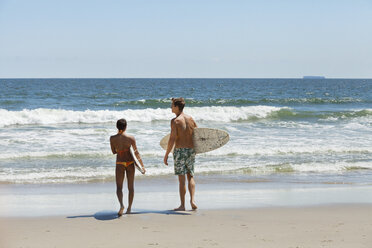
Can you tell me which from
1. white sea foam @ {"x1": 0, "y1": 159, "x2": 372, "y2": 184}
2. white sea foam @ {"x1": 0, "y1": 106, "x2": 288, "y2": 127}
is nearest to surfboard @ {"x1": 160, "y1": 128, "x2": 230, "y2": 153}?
white sea foam @ {"x1": 0, "y1": 159, "x2": 372, "y2": 184}

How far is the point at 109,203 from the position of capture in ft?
22.6

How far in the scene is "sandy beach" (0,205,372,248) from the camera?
16.3 feet

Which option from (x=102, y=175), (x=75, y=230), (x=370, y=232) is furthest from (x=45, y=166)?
(x=370, y=232)

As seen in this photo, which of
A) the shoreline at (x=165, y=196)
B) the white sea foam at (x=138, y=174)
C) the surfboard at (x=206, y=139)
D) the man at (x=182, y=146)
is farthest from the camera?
the white sea foam at (x=138, y=174)

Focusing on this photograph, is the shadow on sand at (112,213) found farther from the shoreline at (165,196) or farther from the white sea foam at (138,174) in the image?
the white sea foam at (138,174)

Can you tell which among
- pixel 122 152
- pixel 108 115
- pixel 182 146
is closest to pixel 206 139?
pixel 182 146

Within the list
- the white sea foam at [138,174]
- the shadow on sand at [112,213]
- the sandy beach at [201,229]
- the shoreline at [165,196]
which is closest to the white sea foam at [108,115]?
Answer: the white sea foam at [138,174]

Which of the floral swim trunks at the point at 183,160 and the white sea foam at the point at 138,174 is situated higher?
the floral swim trunks at the point at 183,160

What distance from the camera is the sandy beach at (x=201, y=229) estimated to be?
4.96 metres

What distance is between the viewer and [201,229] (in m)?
5.48

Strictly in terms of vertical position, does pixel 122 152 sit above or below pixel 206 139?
below

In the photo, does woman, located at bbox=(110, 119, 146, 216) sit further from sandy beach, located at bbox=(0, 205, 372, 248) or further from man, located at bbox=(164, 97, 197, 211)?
man, located at bbox=(164, 97, 197, 211)

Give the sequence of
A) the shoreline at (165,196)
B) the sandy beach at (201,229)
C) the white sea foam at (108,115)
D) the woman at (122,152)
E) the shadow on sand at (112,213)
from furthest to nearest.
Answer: the white sea foam at (108,115), the shoreline at (165,196), the woman at (122,152), the shadow on sand at (112,213), the sandy beach at (201,229)

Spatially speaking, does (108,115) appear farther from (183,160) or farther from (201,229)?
(201,229)
